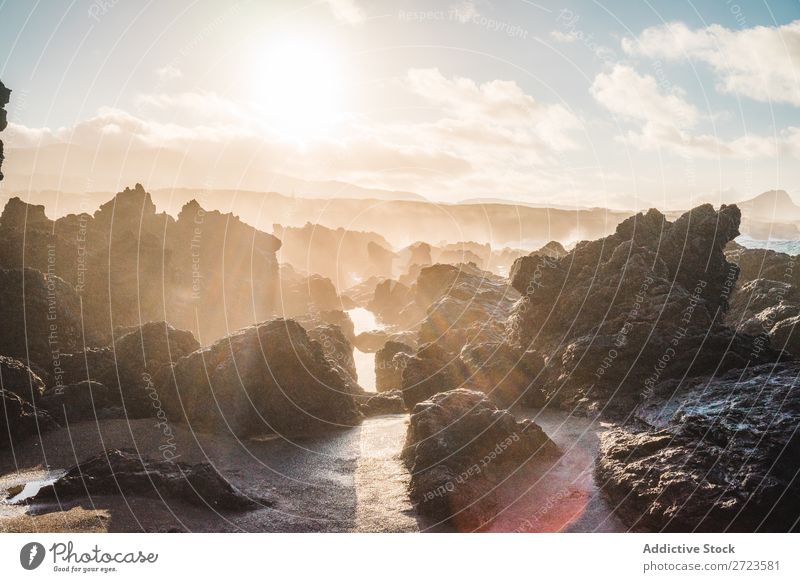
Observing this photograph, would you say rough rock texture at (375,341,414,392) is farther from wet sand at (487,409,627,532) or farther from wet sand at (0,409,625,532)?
wet sand at (487,409,627,532)

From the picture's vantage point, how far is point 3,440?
2180 centimetres

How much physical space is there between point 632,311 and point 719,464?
51.9 feet

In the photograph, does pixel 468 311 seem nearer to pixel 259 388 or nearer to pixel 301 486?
pixel 259 388

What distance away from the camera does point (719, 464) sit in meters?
16.7

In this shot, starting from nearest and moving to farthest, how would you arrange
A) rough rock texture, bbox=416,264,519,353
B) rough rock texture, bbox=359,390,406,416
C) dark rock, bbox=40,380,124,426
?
dark rock, bbox=40,380,124,426 < rough rock texture, bbox=359,390,406,416 < rough rock texture, bbox=416,264,519,353

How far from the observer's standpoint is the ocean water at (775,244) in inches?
2211

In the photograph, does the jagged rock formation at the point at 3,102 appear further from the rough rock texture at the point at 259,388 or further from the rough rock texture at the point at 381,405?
the rough rock texture at the point at 381,405

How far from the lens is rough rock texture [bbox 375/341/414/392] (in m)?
44.4

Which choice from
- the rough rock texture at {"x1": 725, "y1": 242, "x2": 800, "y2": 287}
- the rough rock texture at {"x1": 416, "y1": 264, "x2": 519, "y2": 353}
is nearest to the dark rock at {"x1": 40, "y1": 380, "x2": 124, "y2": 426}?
the rough rock texture at {"x1": 416, "y1": 264, "x2": 519, "y2": 353}

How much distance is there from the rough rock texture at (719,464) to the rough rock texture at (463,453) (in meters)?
3.76

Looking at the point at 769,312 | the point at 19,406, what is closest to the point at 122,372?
the point at 19,406

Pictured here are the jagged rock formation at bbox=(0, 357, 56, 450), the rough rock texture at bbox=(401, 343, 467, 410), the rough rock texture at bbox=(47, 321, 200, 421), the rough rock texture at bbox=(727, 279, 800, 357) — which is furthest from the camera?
the rough rock texture at bbox=(401, 343, 467, 410)

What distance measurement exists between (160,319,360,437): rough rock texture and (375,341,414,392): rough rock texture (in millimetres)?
12574

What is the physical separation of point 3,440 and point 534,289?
Result: 3406cm
